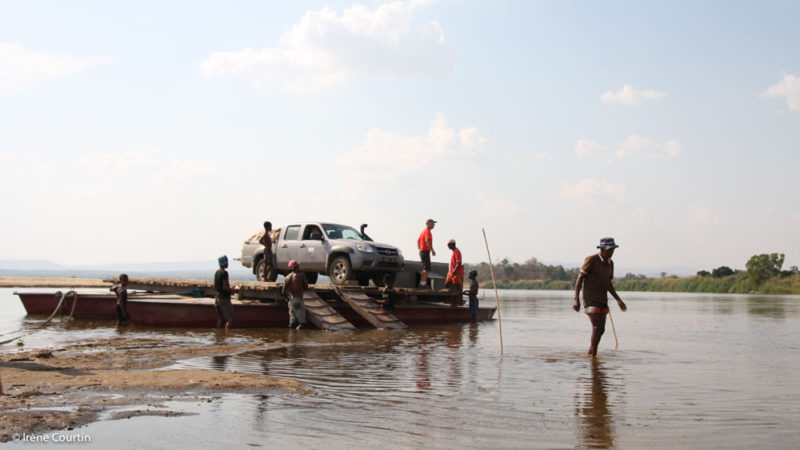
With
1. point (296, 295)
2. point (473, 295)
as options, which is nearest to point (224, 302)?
point (296, 295)

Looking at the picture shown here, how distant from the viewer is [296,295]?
54.0ft

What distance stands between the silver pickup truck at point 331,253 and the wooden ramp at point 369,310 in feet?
2.44

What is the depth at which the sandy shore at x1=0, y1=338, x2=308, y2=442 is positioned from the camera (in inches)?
247

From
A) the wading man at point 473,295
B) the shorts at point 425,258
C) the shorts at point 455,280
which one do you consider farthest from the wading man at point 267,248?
the wading man at point 473,295

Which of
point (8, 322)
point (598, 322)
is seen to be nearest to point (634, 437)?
point (598, 322)

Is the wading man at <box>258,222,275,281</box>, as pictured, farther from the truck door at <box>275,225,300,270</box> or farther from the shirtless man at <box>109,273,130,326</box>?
the shirtless man at <box>109,273,130,326</box>

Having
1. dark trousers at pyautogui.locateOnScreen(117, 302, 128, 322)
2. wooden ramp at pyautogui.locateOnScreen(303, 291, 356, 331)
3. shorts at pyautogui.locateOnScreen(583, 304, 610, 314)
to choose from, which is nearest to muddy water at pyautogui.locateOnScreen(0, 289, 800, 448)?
wooden ramp at pyautogui.locateOnScreen(303, 291, 356, 331)

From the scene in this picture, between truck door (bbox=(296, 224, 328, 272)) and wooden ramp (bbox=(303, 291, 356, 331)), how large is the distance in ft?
5.38

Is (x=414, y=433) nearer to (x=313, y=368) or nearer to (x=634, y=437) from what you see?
(x=634, y=437)

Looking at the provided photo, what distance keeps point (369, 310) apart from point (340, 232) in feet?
9.54

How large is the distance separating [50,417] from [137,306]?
43.6ft

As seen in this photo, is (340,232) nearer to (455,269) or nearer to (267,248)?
(267,248)

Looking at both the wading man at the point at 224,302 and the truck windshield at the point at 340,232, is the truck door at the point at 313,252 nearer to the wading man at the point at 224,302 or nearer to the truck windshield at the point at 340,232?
the truck windshield at the point at 340,232

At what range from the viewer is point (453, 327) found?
67.2 feet
